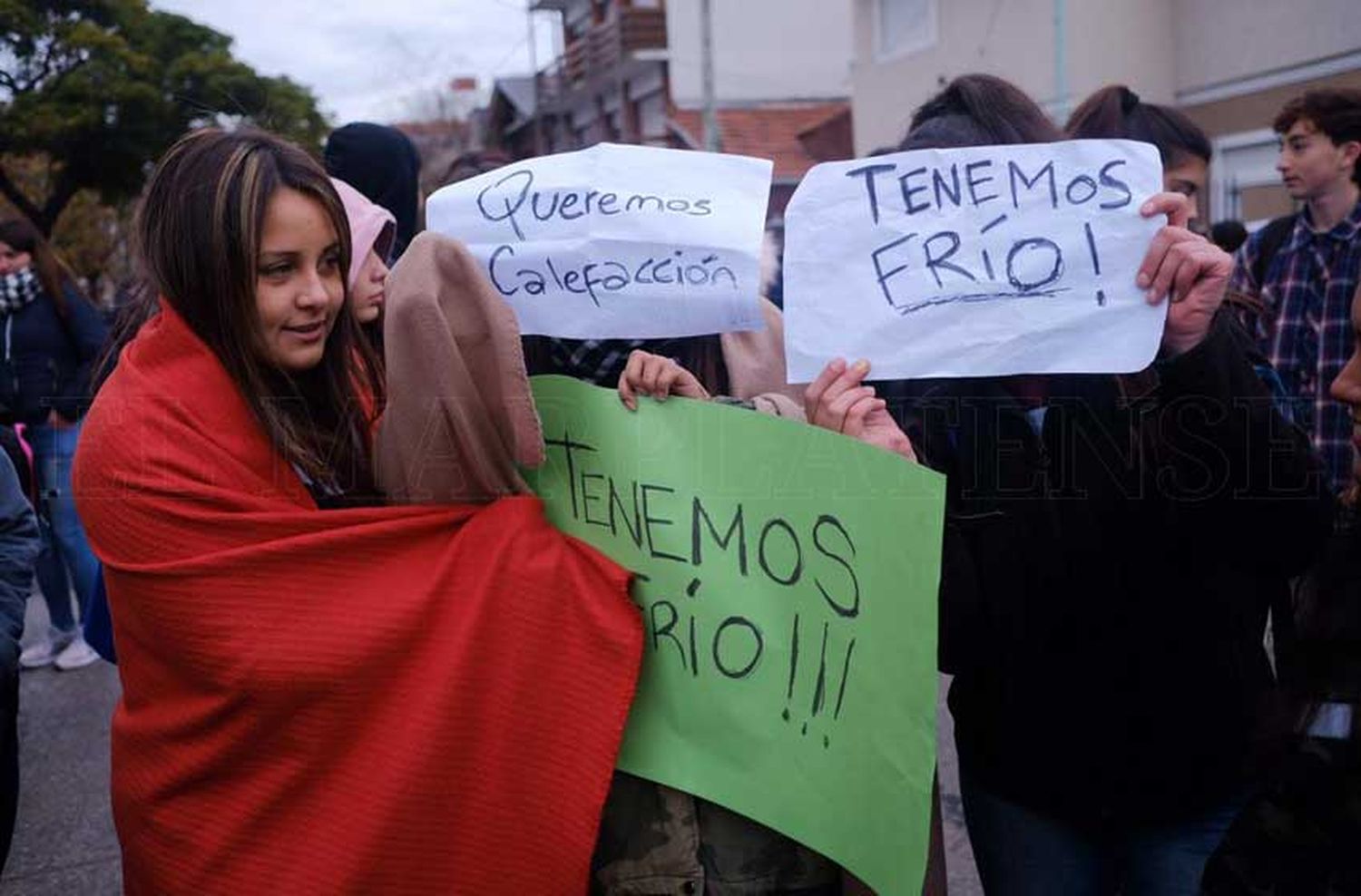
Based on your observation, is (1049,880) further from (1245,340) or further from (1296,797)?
(1245,340)

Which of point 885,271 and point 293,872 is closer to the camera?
point 293,872

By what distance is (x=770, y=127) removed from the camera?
25.8 meters

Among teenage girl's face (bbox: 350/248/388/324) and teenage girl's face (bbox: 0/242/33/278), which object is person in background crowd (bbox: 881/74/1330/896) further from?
teenage girl's face (bbox: 0/242/33/278)

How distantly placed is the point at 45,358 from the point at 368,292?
386 cm

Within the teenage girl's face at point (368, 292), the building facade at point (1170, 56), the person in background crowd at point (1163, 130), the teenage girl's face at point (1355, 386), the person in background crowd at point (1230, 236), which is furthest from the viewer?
the building facade at point (1170, 56)

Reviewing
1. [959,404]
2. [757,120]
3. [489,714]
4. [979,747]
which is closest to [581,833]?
[489,714]

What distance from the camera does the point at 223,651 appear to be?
1627 mm

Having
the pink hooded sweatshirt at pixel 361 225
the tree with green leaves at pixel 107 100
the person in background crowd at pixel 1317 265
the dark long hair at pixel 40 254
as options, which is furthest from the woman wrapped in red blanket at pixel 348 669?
the tree with green leaves at pixel 107 100

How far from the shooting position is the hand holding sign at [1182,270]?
1.61 meters

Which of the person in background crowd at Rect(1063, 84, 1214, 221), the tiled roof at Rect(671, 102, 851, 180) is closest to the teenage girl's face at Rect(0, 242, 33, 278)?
the person in background crowd at Rect(1063, 84, 1214, 221)

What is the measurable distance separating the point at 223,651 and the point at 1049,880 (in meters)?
1.26

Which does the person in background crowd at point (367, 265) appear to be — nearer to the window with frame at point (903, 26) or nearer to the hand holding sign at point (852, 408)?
the hand holding sign at point (852, 408)

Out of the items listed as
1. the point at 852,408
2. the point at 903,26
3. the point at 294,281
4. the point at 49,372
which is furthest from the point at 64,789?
the point at 903,26

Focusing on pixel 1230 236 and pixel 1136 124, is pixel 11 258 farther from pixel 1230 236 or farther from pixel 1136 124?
pixel 1230 236
